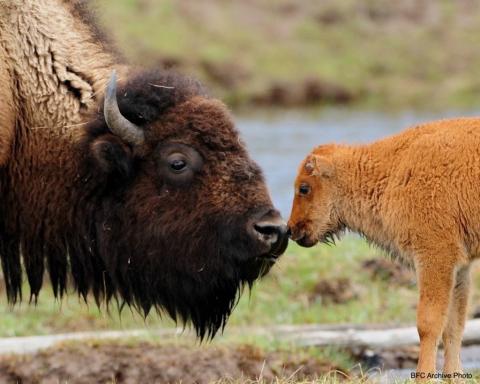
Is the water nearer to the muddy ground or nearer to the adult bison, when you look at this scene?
the muddy ground

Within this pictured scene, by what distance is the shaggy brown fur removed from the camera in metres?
7.01

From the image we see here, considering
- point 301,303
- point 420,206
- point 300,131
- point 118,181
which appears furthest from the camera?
point 300,131

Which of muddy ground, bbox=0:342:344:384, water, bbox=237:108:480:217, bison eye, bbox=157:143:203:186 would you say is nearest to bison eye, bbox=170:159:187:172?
bison eye, bbox=157:143:203:186

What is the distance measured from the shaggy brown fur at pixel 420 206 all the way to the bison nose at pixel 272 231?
1035mm

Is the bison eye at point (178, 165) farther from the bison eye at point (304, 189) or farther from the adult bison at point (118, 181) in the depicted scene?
the bison eye at point (304, 189)

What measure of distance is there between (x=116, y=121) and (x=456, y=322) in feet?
7.98

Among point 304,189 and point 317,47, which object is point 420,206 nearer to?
point 304,189

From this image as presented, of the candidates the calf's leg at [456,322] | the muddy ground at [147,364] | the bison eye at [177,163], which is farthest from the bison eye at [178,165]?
the muddy ground at [147,364]

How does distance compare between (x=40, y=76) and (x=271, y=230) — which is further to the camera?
(x=40, y=76)

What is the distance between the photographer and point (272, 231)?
21.3ft

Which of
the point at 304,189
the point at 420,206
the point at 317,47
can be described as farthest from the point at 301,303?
the point at 317,47

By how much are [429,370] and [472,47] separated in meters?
33.8

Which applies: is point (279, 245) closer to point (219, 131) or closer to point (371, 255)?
point (219, 131)

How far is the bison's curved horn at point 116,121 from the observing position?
6.62 m
